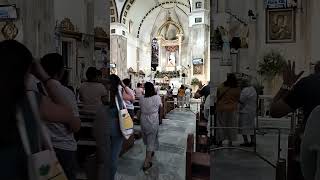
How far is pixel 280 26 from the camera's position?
2568mm

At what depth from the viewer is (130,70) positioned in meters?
27.4

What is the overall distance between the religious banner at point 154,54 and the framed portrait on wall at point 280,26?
93.6ft

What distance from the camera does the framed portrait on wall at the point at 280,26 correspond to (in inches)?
99.0

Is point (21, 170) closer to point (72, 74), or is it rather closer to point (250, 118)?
point (250, 118)

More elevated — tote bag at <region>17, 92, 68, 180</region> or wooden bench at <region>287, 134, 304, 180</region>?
tote bag at <region>17, 92, 68, 180</region>

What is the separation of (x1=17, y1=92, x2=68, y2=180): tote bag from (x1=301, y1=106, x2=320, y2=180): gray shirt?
3.08 feet

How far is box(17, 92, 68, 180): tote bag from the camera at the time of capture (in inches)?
55.7

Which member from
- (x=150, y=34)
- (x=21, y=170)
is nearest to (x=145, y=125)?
(x=21, y=170)

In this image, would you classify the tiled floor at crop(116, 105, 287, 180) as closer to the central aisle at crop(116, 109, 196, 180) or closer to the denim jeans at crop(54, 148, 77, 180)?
the central aisle at crop(116, 109, 196, 180)

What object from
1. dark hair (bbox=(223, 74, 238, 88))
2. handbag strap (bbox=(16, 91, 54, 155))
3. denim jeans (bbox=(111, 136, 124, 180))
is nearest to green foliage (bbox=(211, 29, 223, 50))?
dark hair (bbox=(223, 74, 238, 88))

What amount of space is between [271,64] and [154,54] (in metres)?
29.1

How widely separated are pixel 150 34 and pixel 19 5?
88.7ft

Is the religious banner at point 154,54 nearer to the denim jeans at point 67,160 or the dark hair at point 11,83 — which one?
the denim jeans at point 67,160

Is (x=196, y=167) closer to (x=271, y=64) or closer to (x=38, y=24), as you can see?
(x=271, y=64)
